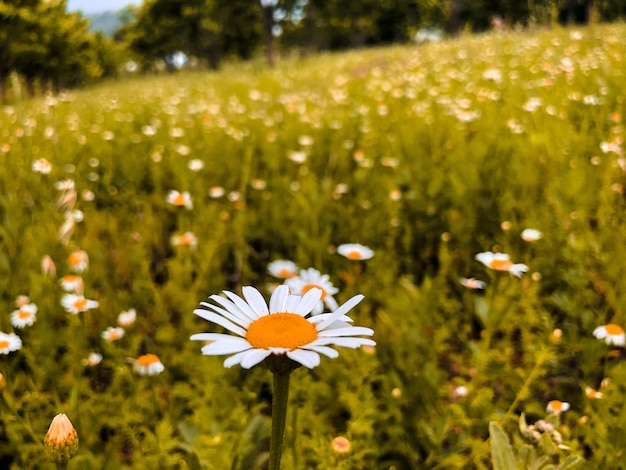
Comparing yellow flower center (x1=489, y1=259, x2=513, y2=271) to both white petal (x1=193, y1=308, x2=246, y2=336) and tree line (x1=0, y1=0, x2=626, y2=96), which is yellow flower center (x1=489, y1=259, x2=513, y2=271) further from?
tree line (x1=0, y1=0, x2=626, y2=96)

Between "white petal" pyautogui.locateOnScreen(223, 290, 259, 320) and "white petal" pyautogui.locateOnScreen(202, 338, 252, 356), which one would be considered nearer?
"white petal" pyautogui.locateOnScreen(202, 338, 252, 356)

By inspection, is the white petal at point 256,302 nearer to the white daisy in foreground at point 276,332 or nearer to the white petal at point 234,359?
the white daisy in foreground at point 276,332

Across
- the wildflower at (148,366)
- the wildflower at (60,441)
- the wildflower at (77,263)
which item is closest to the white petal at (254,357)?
the wildflower at (60,441)

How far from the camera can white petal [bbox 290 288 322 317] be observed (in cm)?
61

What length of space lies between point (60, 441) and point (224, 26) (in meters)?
23.5

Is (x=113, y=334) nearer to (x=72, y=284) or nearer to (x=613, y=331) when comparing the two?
(x=72, y=284)

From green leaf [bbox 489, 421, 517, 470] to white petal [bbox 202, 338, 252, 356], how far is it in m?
0.39

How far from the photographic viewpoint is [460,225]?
1.82 m

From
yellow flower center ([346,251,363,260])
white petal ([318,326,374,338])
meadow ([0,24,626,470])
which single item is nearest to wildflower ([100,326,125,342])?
meadow ([0,24,626,470])

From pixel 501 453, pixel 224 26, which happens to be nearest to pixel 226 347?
pixel 501 453

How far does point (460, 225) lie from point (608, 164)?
26.9 inches

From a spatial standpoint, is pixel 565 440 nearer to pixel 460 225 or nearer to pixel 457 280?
pixel 457 280

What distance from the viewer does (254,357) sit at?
1.61ft

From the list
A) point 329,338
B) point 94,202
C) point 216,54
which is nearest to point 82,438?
point 329,338
